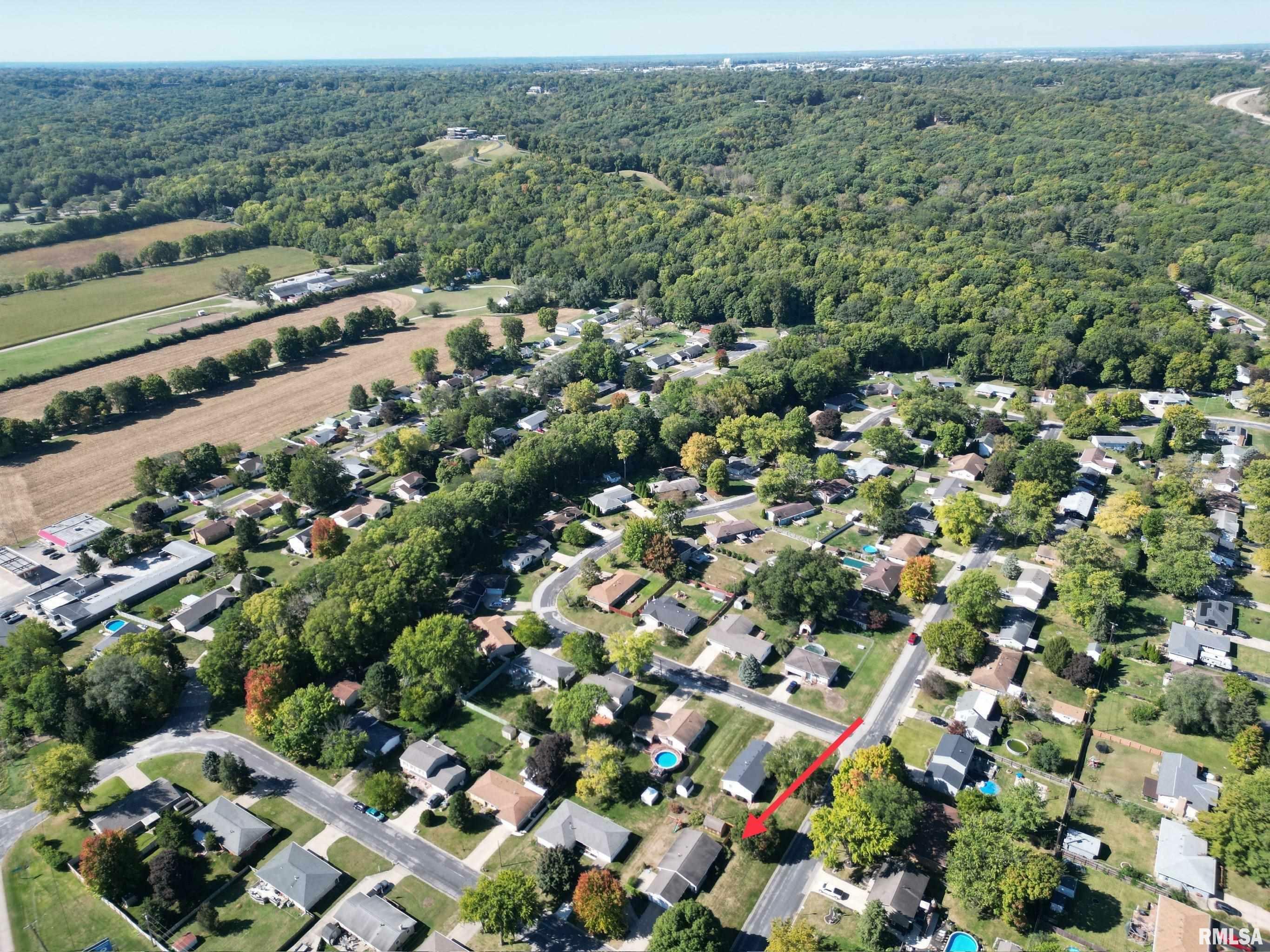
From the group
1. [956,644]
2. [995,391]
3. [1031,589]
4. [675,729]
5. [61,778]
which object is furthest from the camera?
[995,391]

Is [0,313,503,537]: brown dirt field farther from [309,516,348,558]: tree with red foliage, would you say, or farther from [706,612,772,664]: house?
[706,612,772,664]: house

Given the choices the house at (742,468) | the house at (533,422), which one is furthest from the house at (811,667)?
the house at (533,422)

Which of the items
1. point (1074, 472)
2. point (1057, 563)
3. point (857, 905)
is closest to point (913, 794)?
point (857, 905)

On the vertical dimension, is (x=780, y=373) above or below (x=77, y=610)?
above

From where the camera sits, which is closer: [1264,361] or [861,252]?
[1264,361]

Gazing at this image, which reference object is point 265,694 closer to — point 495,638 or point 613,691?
point 495,638

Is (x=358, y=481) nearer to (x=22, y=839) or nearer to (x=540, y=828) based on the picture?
(x=22, y=839)

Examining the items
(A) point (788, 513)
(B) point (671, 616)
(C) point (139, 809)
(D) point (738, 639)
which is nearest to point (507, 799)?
(B) point (671, 616)
